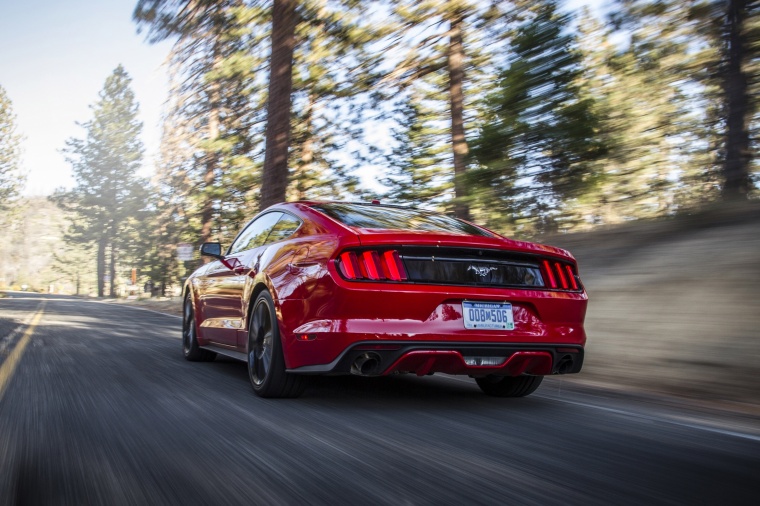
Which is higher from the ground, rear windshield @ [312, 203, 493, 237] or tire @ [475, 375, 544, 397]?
rear windshield @ [312, 203, 493, 237]

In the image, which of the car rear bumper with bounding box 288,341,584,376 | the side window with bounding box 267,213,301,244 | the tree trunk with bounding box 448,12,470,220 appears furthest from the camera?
the tree trunk with bounding box 448,12,470,220

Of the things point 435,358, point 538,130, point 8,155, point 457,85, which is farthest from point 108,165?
point 435,358

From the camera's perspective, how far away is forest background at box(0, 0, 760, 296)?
9555 millimetres

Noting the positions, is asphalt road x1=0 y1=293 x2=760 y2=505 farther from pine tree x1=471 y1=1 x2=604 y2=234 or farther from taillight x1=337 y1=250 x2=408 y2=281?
pine tree x1=471 y1=1 x2=604 y2=234

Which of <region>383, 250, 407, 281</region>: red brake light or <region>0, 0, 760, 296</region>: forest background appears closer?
<region>383, 250, 407, 281</region>: red brake light

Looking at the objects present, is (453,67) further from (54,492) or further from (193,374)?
(54,492)

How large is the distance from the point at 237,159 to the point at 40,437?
691 inches

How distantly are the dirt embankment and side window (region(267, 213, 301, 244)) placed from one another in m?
3.32

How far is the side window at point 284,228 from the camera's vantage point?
198 inches

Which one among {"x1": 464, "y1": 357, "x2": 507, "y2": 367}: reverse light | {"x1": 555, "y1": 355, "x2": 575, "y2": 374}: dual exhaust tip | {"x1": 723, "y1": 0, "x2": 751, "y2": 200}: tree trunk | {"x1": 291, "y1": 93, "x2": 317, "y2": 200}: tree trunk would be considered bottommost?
{"x1": 555, "y1": 355, "x2": 575, "y2": 374}: dual exhaust tip

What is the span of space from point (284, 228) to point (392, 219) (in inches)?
35.2

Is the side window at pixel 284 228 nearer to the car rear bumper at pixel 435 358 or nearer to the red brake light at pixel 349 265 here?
the red brake light at pixel 349 265

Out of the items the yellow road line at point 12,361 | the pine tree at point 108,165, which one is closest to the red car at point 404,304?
the yellow road line at point 12,361

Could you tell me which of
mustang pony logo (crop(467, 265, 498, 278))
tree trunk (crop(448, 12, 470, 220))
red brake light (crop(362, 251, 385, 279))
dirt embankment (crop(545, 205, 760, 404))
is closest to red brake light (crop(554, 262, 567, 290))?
mustang pony logo (crop(467, 265, 498, 278))
